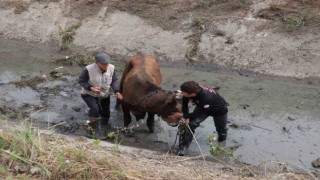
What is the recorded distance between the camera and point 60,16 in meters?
16.9

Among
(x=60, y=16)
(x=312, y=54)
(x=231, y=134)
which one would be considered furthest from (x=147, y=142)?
(x=60, y=16)

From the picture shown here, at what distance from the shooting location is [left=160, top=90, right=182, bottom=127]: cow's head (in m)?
8.20

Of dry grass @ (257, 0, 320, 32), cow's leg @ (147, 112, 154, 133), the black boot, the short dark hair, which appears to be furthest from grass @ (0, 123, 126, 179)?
dry grass @ (257, 0, 320, 32)

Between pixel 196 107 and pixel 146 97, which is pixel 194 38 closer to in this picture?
pixel 146 97

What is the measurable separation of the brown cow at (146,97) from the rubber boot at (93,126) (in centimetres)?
55

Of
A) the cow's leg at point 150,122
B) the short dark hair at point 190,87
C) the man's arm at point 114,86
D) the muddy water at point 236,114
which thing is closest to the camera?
the short dark hair at point 190,87

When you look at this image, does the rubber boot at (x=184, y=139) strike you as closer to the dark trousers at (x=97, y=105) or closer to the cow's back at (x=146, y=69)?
the cow's back at (x=146, y=69)

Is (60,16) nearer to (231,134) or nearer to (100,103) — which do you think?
(100,103)

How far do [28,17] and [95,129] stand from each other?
930cm

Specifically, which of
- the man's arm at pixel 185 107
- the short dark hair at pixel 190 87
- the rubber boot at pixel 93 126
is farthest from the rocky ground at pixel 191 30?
the short dark hair at pixel 190 87

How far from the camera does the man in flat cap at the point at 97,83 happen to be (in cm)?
854

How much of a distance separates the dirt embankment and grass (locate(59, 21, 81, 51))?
12 centimetres

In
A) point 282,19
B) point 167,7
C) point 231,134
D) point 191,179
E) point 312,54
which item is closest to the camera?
point 191,179

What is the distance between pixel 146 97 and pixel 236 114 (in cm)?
256
